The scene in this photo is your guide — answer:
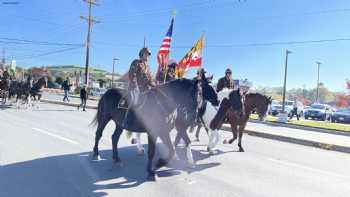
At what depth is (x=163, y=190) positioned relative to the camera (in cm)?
596

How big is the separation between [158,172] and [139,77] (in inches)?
79.3

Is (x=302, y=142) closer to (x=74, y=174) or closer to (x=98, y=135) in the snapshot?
A: (x=98, y=135)

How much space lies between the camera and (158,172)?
283 inches

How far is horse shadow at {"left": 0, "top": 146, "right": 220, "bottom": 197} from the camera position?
568cm

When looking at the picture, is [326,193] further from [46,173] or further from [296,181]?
[46,173]

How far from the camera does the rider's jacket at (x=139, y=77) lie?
7.14 meters

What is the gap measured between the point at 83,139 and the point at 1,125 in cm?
416

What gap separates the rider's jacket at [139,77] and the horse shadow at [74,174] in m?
1.76

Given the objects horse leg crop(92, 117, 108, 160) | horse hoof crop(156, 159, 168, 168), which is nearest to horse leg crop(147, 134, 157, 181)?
horse hoof crop(156, 159, 168, 168)

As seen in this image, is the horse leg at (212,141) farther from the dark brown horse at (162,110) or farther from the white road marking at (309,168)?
the dark brown horse at (162,110)

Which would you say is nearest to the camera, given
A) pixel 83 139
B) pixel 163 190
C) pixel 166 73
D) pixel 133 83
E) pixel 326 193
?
pixel 163 190

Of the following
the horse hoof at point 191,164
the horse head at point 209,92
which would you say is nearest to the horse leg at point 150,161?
the horse hoof at point 191,164

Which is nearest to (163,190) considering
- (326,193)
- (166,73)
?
(326,193)

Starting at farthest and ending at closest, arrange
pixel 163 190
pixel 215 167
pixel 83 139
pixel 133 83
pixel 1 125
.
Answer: pixel 1 125, pixel 83 139, pixel 215 167, pixel 133 83, pixel 163 190
